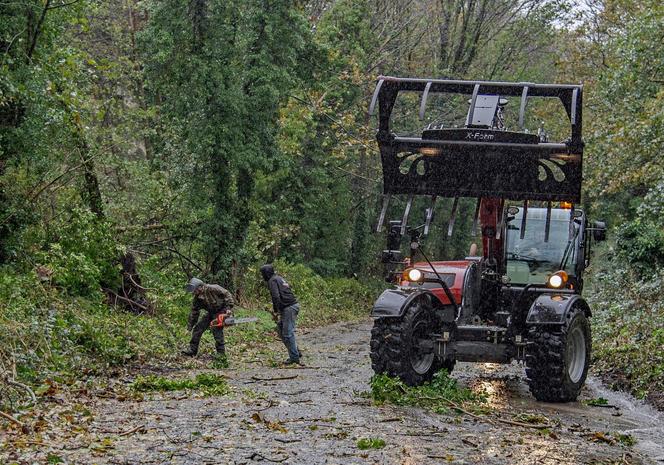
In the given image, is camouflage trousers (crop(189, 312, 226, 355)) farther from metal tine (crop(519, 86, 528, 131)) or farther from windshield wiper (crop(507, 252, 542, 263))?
metal tine (crop(519, 86, 528, 131))

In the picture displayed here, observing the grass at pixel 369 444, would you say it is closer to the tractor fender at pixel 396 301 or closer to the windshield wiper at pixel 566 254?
the tractor fender at pixel 396 301

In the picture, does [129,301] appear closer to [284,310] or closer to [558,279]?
[284,310]

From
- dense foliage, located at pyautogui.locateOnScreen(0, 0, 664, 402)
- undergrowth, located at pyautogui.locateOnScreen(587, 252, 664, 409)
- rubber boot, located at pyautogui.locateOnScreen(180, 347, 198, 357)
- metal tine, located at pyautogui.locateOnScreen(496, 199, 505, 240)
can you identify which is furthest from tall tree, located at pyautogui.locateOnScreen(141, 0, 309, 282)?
metal tine, located at pyautogui.locateOnScreen(496, 199, 505, 240)

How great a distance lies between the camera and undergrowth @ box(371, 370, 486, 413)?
11.8m

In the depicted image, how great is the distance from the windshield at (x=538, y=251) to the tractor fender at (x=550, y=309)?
6.35ft

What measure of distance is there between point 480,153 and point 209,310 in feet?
21.3

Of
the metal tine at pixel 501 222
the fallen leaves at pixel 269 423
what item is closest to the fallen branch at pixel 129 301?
the metal tine at pixel 501 222

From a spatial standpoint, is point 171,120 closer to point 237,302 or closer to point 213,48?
point 213,48

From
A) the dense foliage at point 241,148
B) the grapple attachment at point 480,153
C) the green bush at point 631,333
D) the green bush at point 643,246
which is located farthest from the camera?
the green bush at point 643,246

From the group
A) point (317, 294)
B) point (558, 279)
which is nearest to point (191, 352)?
point (558, 279)

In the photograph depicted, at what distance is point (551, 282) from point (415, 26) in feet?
89.7

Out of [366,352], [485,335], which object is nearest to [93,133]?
[366,352]

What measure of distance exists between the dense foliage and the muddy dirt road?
2401 millimetres

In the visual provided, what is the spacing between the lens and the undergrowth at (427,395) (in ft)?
38.5
